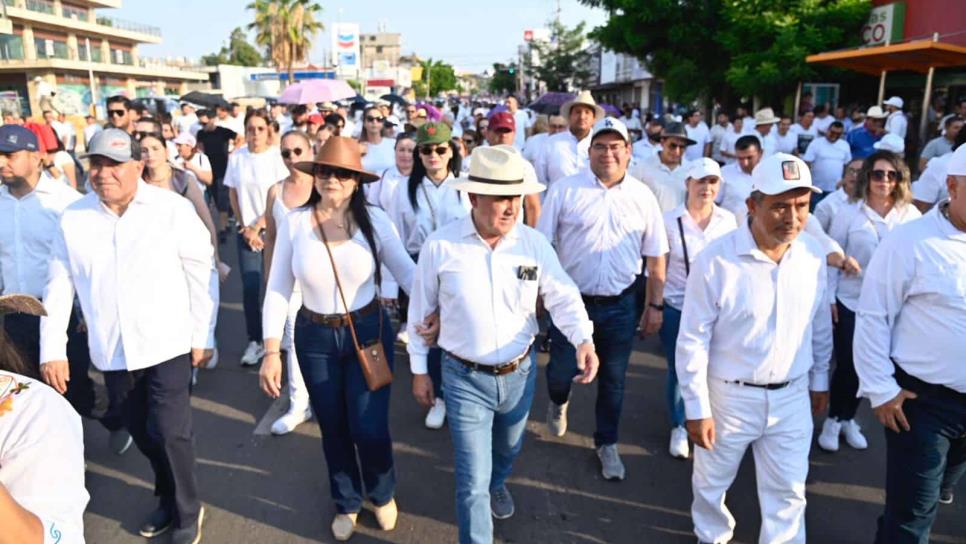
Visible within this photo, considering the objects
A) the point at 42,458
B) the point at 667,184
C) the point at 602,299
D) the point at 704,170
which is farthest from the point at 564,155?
the point at 42,458

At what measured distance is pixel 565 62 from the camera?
150ft

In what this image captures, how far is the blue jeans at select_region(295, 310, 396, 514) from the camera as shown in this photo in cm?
336

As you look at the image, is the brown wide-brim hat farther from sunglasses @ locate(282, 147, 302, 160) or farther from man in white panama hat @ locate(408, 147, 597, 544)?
sunglasses @ locate(282, 147, 302, 160)

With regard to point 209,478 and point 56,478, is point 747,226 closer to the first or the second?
point 56,478

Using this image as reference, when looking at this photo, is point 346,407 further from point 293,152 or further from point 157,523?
point 293,152

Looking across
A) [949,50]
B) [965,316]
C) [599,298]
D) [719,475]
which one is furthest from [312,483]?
[949,50]

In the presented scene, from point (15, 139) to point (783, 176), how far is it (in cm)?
393

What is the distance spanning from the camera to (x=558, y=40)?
46.6m

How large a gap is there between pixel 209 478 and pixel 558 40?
151 feet

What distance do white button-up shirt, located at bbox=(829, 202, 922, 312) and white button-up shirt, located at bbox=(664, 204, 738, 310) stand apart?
0.69 meters

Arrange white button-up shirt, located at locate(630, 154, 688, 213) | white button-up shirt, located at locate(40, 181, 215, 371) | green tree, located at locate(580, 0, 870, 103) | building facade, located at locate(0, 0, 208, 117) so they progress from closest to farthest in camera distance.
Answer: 1. white button-up shirt, located at locate(40, 181, 215, 371)
2. white button-up shirt, located at locate(630, 154, 688, 213)
3. green tree, located at locate(580, 0, 870, 103)
4. building facade, located at locate(0, 0, 208, 117)

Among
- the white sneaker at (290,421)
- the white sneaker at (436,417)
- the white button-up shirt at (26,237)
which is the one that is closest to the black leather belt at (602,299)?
the white sneaker at (436,417)

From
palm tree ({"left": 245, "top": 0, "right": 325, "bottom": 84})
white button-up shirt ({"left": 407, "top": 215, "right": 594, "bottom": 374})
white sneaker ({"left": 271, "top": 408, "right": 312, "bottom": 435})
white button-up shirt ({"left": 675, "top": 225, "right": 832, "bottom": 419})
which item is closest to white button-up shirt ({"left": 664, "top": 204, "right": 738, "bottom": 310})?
white button-up shirt ({"left": 675, "top": 225, "right": 832, "bottom": 419})

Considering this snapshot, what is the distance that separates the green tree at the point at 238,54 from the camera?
93.4 meters
